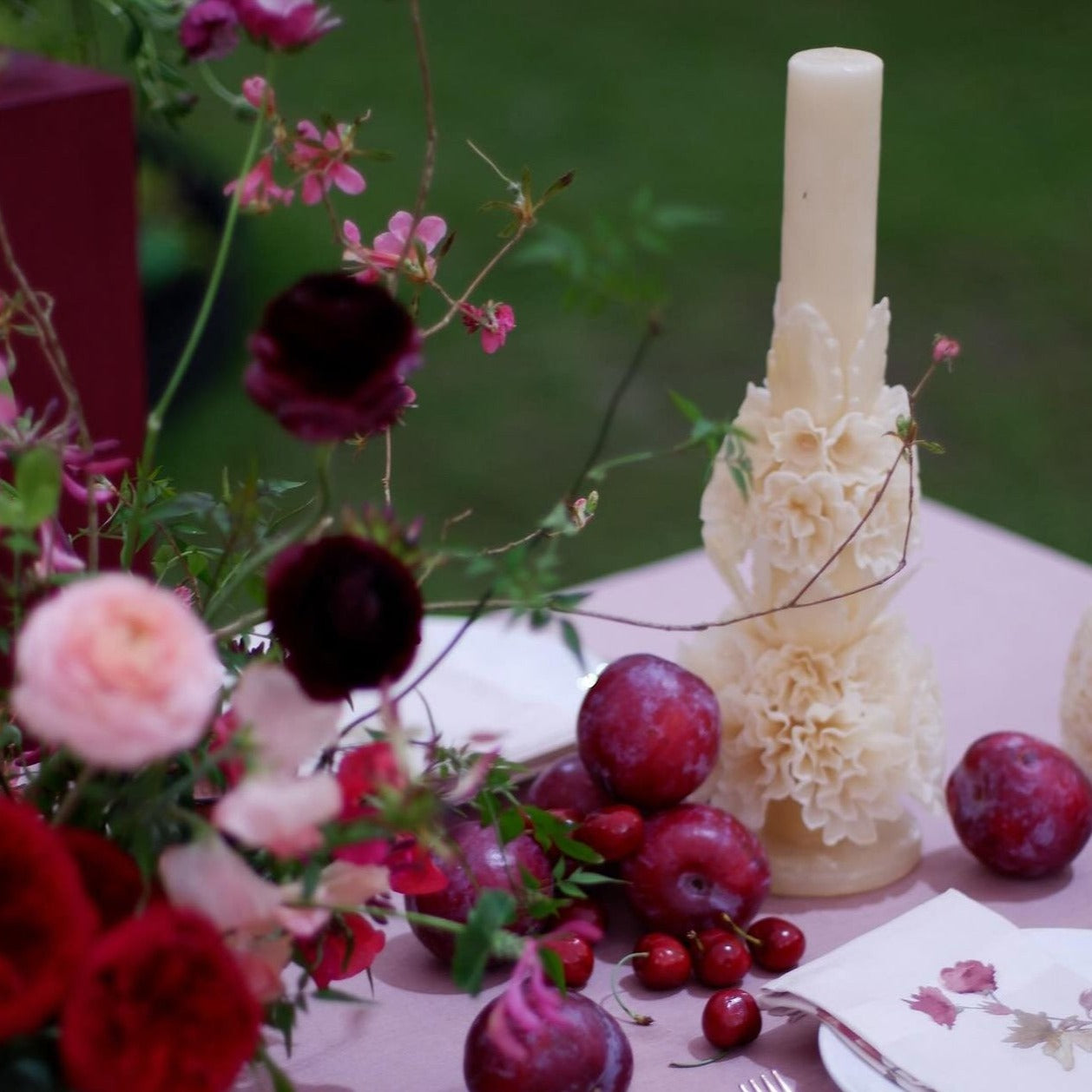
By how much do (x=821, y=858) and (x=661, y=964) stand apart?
0.45ft

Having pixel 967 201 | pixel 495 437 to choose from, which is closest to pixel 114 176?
pixel 495 437

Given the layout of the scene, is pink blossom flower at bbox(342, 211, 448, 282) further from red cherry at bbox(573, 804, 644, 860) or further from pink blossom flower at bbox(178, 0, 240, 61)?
red cherry at bbox(573, 804, 644, 860)

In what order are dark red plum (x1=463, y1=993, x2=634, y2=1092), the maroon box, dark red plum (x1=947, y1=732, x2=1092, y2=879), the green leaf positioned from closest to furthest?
the green leaf → dark red plum (x1=463, y1=993, x2=634, y2=1092) → dark red plum (x1=947, y1=732, x2=1092, y2=879) → the maroon box

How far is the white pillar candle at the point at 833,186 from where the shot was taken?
798mm

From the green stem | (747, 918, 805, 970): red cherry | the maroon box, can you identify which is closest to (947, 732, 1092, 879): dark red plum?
(747, 918, 805, 970): red cherry

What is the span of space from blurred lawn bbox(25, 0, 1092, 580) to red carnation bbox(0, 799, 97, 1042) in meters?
1.66

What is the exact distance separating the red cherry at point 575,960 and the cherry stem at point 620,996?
1 centimetres

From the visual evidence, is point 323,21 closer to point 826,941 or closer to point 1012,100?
point 826,941

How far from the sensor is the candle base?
0.86 m

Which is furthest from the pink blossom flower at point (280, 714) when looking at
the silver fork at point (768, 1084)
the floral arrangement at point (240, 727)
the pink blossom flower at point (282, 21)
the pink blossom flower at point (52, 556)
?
the silver fork at point (768, 1084)

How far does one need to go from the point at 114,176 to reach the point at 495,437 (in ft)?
6.01

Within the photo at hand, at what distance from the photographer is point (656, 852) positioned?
77 cm

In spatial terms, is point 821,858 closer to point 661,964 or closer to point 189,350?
point 661,964

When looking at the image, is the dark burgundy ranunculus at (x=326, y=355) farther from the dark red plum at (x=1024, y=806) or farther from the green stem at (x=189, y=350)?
the dark red plum at (x=1024, y=806)
